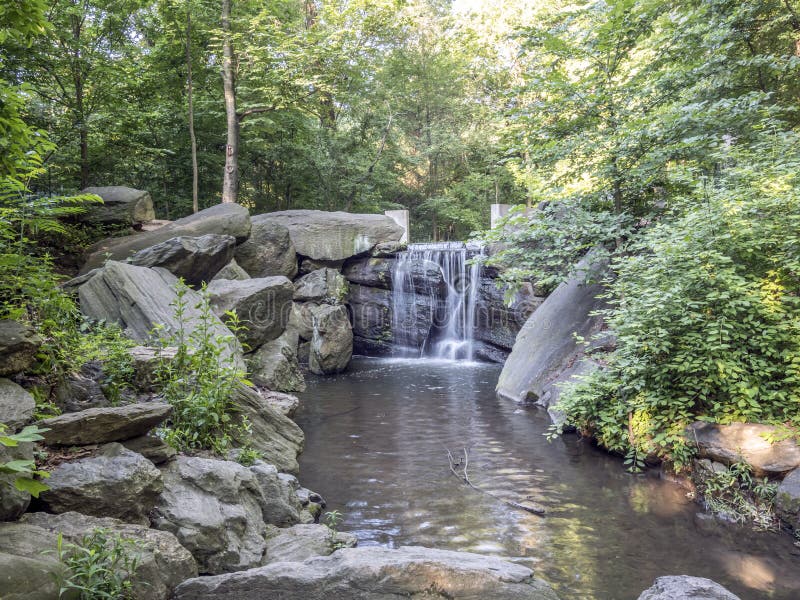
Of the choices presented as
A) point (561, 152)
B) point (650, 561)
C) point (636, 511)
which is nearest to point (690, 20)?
point (561, 152)

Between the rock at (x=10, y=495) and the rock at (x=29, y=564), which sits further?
the rock at (x=10, y=495)

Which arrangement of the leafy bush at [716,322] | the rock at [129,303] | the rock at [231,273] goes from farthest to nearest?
the rock at [231,273] < the rock at [129,303] < the leafy bush at [716,322]

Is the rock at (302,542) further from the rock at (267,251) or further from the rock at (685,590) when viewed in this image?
the rock at (267,251)

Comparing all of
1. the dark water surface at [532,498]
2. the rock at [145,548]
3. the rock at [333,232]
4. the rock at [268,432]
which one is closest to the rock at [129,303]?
the rock at [268,432]

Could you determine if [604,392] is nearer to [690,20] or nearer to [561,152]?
[561,152]

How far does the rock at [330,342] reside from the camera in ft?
40.0

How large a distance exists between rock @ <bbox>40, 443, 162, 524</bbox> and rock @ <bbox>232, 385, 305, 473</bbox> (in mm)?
1816

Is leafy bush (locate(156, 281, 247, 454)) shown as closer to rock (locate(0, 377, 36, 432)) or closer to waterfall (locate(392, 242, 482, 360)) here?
rock (locate(0, 377, 36, 432))

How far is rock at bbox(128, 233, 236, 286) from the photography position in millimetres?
8570

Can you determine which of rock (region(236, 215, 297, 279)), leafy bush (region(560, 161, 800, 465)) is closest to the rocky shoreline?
leafy bush (region(560, 161, 800, 465))

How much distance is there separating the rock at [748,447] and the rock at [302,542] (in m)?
3.35

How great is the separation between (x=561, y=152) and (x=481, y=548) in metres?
5.65

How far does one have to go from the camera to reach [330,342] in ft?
40.7

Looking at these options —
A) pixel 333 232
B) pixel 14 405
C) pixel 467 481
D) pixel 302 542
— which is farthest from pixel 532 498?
pixel 333 232
